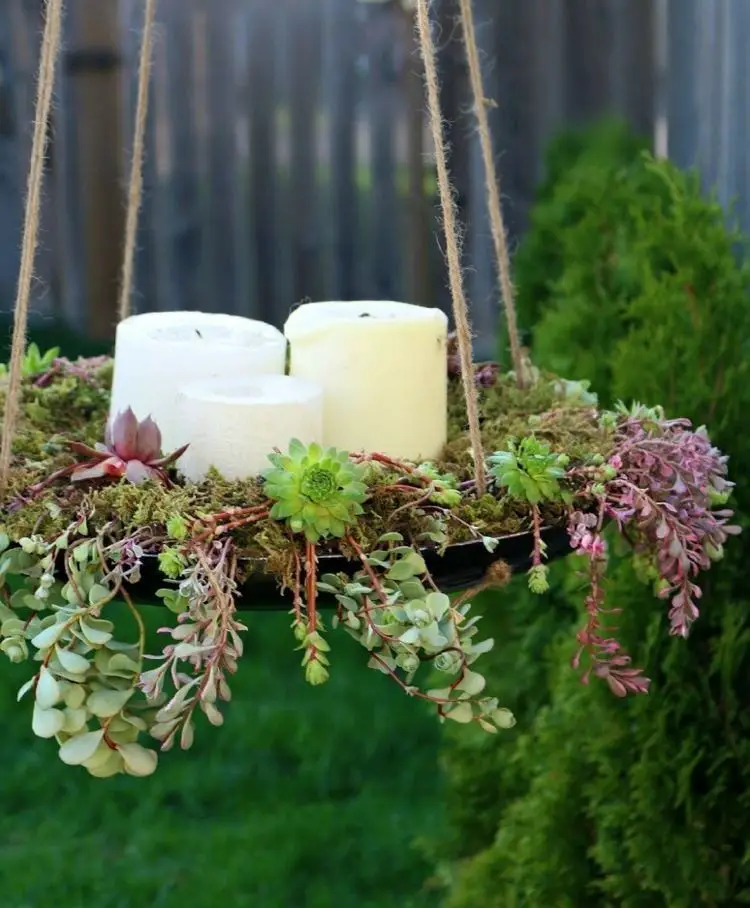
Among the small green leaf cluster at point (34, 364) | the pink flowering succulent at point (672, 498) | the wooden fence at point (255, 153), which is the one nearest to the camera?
the pink flowering succulent at point (672, 498)

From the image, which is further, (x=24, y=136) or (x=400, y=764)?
(x=24, y=136)

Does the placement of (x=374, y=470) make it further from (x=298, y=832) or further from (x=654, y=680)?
(x=298, y=832)

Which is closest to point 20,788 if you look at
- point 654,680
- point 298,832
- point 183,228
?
point 298,832

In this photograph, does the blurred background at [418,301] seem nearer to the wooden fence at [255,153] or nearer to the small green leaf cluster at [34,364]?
the wooden fence at [255,153]

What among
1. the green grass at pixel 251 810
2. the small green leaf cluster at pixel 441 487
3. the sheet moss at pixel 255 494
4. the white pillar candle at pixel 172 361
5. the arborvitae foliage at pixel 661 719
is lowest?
the green grass at pixel 251 810

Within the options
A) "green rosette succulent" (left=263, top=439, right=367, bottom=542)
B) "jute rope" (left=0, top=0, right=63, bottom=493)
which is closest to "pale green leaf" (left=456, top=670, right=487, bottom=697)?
"green rosette succulent" (left=263, top=439, right=367, bottom=542)

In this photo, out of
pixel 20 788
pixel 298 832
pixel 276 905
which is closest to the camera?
pixel 276 905

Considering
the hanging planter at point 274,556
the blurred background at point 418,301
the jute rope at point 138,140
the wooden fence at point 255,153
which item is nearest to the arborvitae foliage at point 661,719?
the blurred background at point 418,301

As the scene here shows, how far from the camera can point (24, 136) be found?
5.93 m

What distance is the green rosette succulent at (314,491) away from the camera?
1158 mm

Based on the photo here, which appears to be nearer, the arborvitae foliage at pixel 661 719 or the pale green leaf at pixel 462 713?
the pale green leaf at pixel 462 713

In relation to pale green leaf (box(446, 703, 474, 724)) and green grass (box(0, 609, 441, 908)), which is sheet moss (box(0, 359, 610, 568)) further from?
green grass (box(0, 609, 441, 908))

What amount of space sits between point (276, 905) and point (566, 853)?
3.23 ft

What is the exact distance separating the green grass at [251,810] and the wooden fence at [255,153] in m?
2.07
